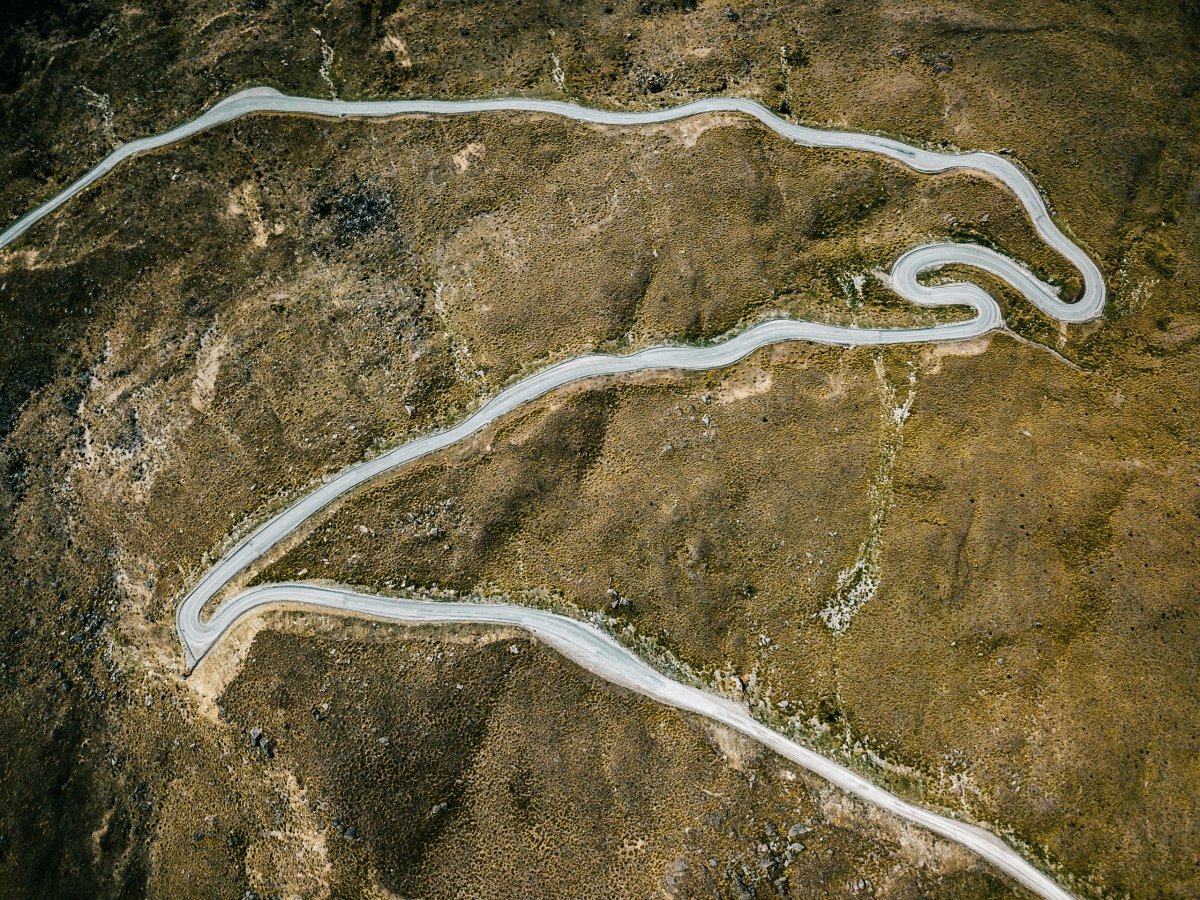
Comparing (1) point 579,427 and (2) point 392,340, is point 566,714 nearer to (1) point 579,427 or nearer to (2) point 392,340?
(1) point 579,427

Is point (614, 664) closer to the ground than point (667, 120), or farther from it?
closer to the ground

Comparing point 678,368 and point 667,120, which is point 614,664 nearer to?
point 678,368

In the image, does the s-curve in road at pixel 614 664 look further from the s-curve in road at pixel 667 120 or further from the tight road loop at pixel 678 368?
the s-curve in road at pixel 667 120

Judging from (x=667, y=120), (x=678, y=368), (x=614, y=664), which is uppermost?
(x=667, y=120)

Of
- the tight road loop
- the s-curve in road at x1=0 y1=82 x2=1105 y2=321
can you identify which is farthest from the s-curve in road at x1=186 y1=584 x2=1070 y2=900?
the s-curve in road at x1=0 y1=82 x2=1105 y2=321

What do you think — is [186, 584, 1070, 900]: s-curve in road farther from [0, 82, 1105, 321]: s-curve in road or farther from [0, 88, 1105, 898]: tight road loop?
[0, 82, 1105, 321]: s-curve in road

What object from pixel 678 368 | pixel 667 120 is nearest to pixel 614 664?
pixel 678 368
